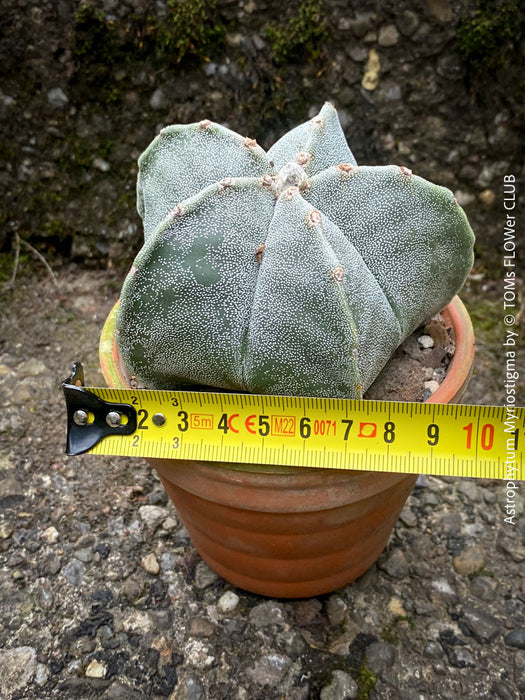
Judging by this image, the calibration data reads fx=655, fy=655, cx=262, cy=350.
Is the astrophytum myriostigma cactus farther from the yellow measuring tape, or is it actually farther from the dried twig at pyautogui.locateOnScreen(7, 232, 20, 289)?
the dried twig at pyautogui.locateOnScreen(7, 232, 20, 289)

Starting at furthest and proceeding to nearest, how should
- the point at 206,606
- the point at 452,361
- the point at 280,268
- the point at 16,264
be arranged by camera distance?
the point at 16,264 < the point at 206,606 < the point at 452,361 < the point at 280,268

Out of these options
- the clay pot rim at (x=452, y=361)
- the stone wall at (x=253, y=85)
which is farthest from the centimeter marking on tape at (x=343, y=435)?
the stone wall at (x=253, y=85)

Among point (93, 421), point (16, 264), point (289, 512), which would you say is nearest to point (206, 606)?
point (289, 512)

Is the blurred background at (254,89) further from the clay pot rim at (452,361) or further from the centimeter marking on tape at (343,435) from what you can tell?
the centimeter marking on tape at (343,435)

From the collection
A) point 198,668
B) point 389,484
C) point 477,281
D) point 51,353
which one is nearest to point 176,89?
point 51,353

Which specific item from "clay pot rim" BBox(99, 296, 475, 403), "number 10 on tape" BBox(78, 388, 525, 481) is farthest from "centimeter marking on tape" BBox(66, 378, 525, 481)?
"clay pot rim" BBox(99, 296, 475, 403)

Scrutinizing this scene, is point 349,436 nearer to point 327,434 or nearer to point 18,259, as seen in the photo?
point 327,434
